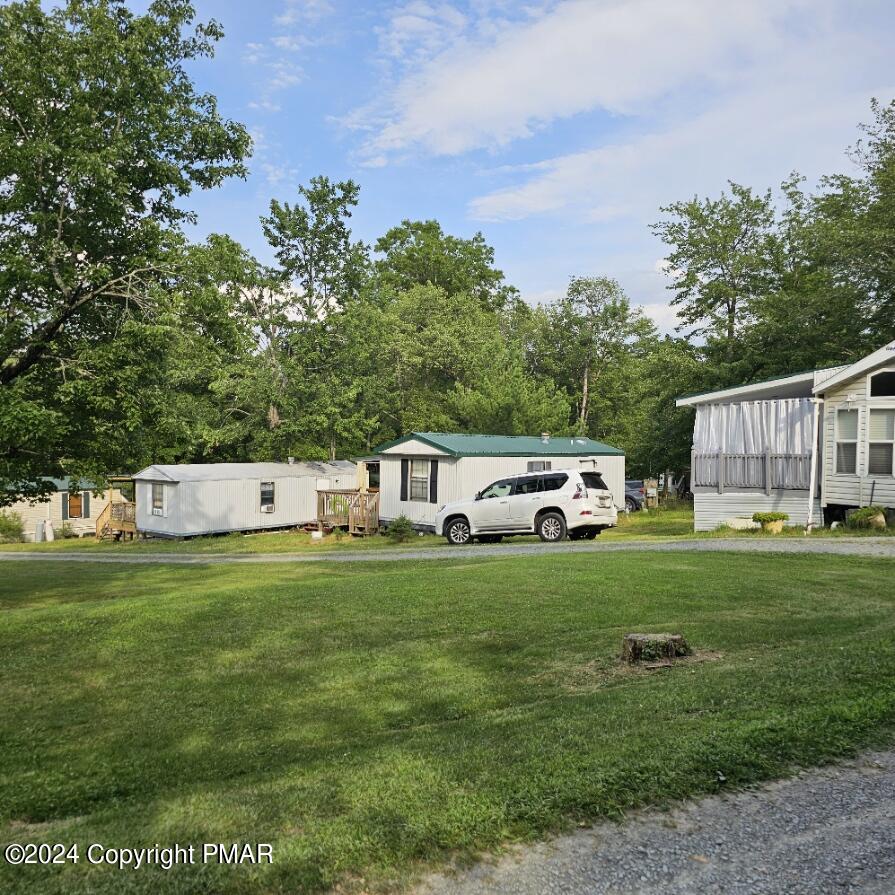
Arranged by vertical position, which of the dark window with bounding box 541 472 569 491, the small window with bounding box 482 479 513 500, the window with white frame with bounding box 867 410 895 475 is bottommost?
the small window with bounding box 482 479 513 500

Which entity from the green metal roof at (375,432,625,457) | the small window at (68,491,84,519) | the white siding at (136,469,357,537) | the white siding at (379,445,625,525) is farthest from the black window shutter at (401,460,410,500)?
the small window at (68,491,84,519)

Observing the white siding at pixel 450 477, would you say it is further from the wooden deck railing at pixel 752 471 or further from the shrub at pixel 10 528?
the shrub at pixel 10 528

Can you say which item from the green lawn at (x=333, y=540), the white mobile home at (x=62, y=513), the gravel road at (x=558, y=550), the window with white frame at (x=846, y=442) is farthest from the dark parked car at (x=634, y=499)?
the white mobile home at (x=62, y=513)

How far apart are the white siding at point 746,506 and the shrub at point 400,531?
28.5 feet

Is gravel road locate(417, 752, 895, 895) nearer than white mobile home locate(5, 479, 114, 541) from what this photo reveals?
Yes

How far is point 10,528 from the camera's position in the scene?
35188mm

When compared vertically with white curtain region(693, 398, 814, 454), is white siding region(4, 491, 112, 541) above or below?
below

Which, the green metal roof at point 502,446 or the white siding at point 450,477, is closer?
the white siding at point 450,477

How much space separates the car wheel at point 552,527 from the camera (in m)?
19.6

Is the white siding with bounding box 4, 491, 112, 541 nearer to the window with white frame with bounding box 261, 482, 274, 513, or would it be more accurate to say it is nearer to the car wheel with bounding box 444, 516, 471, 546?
the window with white frame with bounding box 261, 482, 274, 513

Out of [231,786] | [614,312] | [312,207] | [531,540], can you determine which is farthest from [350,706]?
[614,312]

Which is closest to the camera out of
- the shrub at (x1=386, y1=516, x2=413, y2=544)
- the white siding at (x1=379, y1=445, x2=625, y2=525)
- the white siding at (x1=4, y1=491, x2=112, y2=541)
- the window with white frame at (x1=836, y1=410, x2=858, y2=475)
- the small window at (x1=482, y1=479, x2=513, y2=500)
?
the window with white frame at (x1=836, y1=410, x2=858, y2=475)

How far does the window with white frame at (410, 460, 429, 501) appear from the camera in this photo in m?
27.2

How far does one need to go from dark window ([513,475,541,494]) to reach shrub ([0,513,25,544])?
2563 centimetres
